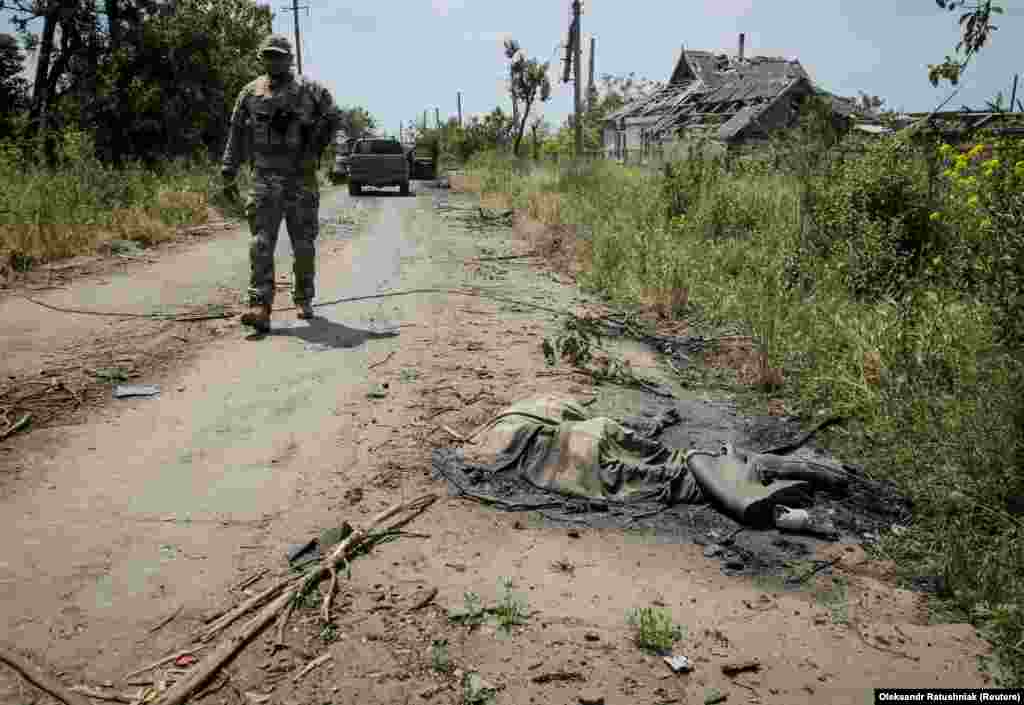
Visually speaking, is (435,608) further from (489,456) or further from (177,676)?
(489,456)

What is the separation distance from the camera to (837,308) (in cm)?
647

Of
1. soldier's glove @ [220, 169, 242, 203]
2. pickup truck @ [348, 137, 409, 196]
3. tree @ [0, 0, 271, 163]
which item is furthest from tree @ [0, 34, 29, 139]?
soldier's glove @ [220, 169, 242, 203]

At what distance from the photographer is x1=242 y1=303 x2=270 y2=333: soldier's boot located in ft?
20.4

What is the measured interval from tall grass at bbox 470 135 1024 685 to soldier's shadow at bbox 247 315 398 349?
2990mm

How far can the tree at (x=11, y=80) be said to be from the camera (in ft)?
78.0

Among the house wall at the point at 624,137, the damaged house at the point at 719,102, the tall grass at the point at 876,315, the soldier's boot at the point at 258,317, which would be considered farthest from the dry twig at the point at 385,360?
the house wall at the point at 624,137

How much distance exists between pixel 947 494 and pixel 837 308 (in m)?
3.27

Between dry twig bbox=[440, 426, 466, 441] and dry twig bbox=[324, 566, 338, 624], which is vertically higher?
dry twig bbox=[440, 426, 466, 441]

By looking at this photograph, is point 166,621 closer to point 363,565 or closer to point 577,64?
point 363,565

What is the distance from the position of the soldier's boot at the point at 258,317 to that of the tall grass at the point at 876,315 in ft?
12.2

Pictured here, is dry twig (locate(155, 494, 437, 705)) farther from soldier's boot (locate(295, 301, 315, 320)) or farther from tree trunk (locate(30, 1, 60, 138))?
tree trunk (locate(30, 1, 60, 138))

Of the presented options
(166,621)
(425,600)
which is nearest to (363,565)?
(425,600)

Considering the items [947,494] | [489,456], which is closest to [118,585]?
[489,456]

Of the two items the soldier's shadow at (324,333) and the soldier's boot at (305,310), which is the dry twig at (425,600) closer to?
the soldier's shadow at (324,333)
